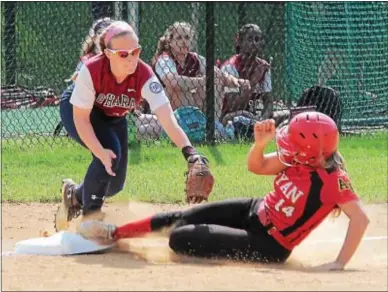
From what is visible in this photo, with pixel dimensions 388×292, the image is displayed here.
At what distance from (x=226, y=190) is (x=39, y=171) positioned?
6.98 feet

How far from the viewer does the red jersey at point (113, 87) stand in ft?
19.2

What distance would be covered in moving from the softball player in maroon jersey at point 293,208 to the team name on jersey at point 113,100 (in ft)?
2.75

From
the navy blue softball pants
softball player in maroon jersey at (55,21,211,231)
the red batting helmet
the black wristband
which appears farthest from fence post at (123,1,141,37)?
the red batting helmet

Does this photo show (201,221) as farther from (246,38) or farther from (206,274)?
(246,38)

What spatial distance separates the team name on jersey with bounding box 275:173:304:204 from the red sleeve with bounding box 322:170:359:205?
0.46 ft

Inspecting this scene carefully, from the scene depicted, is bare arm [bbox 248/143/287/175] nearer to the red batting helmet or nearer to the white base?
the red batting helmet

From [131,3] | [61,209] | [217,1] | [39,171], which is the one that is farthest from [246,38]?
[61,209]

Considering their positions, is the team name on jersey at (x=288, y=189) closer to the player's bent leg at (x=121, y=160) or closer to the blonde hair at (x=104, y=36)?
the player's bent leg at (x=121, y=160)

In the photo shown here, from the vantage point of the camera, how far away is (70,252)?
565 cm

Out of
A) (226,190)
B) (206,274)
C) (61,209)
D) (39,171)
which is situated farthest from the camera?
(39,171)

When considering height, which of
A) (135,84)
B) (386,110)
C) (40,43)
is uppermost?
(135,84)

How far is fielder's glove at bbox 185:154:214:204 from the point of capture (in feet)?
18.7

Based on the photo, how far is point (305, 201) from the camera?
5.45 meters

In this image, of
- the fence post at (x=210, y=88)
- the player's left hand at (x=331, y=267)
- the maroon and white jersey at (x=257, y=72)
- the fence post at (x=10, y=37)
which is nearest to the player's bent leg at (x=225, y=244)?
the player's left hand at (x=331, y=267)
